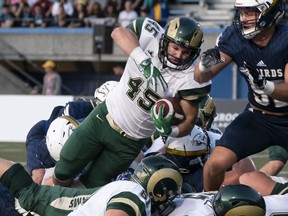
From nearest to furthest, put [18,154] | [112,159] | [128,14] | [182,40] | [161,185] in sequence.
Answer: [161,185], [182,40], [112,159], [18,154], [128,14]

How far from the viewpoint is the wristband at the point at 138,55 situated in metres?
5.87

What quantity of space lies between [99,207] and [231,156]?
1761 millimetres

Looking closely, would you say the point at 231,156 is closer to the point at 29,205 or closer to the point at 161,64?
the point at 161,64

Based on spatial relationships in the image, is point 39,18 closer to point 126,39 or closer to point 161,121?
point 126,39

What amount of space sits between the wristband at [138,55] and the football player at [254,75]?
14.7 inches

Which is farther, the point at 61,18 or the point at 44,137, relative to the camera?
the point at 61,18

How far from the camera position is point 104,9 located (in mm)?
17516

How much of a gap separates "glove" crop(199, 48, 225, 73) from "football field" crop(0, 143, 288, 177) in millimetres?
3571

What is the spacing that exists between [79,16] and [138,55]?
11668mm

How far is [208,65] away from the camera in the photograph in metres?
5.74

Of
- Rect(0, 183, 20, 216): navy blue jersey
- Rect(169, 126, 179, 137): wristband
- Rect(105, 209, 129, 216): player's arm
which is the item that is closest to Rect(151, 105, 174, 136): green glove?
Rect(169, 126, 179, 137): wristband

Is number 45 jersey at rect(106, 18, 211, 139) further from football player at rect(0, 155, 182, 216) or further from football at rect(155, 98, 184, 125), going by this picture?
football player at rect(0, 155, 182, 216)

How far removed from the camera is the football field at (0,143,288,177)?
10.0 meters

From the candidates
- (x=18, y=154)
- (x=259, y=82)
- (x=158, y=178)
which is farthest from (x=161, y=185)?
(x=18, y=154)
